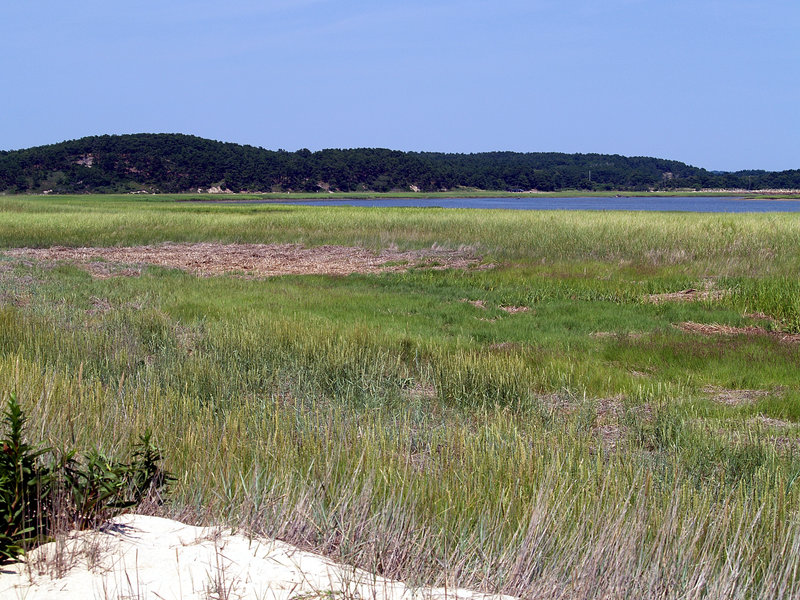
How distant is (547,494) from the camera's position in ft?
13.4

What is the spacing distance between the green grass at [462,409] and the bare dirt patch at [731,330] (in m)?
0.31

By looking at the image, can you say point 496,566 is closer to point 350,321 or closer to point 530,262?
point 350,321

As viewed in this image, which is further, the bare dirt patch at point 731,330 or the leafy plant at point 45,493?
the bare dirt patch at point 731,330

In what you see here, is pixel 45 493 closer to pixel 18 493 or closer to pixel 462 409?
pixel 18 493

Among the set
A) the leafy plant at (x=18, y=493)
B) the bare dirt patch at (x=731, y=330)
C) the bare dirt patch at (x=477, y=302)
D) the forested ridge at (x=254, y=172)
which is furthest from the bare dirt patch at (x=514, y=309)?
the forested ridge at (x=254, y=172)

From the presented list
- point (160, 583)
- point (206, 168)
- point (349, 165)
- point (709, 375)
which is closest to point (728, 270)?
point (709, 375)

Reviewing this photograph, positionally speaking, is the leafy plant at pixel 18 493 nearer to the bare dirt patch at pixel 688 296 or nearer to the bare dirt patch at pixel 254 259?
the bare dirt patch at pixel 688 296

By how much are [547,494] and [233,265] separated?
18904 millimetres

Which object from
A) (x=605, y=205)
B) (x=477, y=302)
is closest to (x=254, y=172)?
(x=605, y=205)

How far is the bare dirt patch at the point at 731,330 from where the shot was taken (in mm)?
11916

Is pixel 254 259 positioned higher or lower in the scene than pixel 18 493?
lower

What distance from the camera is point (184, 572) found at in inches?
130

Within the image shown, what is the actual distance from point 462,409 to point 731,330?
22.3ft

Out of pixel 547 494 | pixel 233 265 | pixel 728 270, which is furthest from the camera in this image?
pixel 233 265
